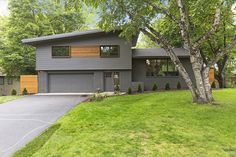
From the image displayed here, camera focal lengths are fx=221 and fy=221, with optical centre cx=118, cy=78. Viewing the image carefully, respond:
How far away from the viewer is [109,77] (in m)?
18.4

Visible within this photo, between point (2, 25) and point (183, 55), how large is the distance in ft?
78.7

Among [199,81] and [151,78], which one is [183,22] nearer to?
[199,81]

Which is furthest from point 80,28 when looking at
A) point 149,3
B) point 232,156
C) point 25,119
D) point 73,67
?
point 232,156

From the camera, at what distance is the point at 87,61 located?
18.1 metres

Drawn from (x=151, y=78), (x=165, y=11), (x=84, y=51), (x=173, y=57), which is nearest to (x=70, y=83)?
(x=84, y=51)

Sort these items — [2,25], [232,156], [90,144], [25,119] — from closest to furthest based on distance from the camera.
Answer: [232,156] < [90,144] < [25,119] < [2,25]

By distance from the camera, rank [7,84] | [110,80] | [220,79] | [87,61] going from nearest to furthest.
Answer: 1. [87,61]
2. [110,80]
3. [220,79]
4. [7,84]

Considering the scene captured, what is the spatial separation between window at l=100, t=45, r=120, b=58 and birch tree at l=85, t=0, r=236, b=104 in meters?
5.80

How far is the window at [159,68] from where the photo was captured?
63.2 ft

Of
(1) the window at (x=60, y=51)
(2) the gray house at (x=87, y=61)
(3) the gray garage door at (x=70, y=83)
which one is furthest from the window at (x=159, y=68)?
(1) the window at (x=60, y=51)

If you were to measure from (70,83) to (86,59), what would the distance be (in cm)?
248

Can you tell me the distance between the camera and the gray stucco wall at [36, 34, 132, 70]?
1792 centimetres

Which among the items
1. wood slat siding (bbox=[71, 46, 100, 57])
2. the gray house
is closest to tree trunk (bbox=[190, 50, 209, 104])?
the gray house

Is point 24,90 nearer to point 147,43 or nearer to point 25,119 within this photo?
point 25,119
